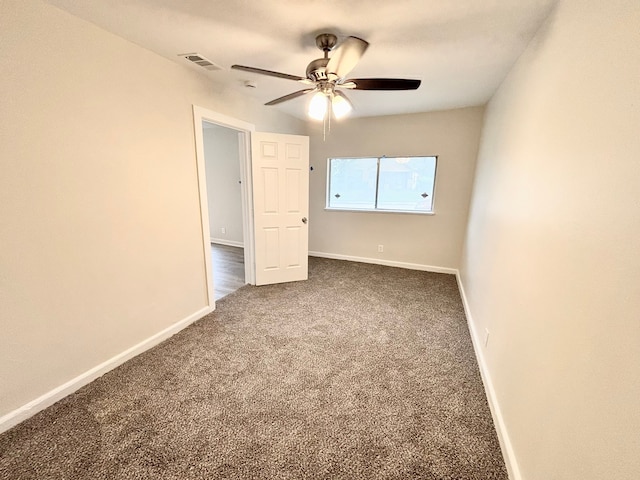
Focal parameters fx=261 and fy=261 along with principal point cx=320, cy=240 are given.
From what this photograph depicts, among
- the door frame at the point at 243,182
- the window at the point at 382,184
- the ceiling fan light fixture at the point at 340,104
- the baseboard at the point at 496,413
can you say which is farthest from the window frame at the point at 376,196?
→ the ceiling fan light fixture at the point at 340,104

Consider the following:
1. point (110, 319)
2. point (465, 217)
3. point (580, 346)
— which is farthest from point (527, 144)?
point (110, 319)

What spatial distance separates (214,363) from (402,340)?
161 centimetres

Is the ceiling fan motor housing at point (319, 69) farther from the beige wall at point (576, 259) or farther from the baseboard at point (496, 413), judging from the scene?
the baseboard at point (496, 413)

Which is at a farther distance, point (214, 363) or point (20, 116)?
point (214, 363)

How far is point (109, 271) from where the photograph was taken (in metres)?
1.90

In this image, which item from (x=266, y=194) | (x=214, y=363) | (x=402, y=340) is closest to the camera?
(x=214, y=363)

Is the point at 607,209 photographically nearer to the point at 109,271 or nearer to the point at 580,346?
the point at 580,346

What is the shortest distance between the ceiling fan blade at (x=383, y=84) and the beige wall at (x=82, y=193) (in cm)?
155

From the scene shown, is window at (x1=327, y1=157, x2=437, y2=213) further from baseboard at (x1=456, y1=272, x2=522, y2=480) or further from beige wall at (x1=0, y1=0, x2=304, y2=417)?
beige wall at (x1=0, y1=0, x2=304, y2=417)

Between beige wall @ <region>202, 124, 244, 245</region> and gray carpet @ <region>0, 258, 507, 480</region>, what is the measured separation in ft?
10.2


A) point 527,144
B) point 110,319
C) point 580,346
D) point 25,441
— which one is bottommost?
point 25,441

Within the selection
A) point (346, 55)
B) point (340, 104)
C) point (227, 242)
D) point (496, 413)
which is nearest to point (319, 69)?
point (346, 55)

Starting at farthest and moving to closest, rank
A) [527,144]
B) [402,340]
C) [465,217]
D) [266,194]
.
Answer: [465,217] < [266,194] < [402,340] < [527,144]

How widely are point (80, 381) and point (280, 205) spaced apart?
247 cm
